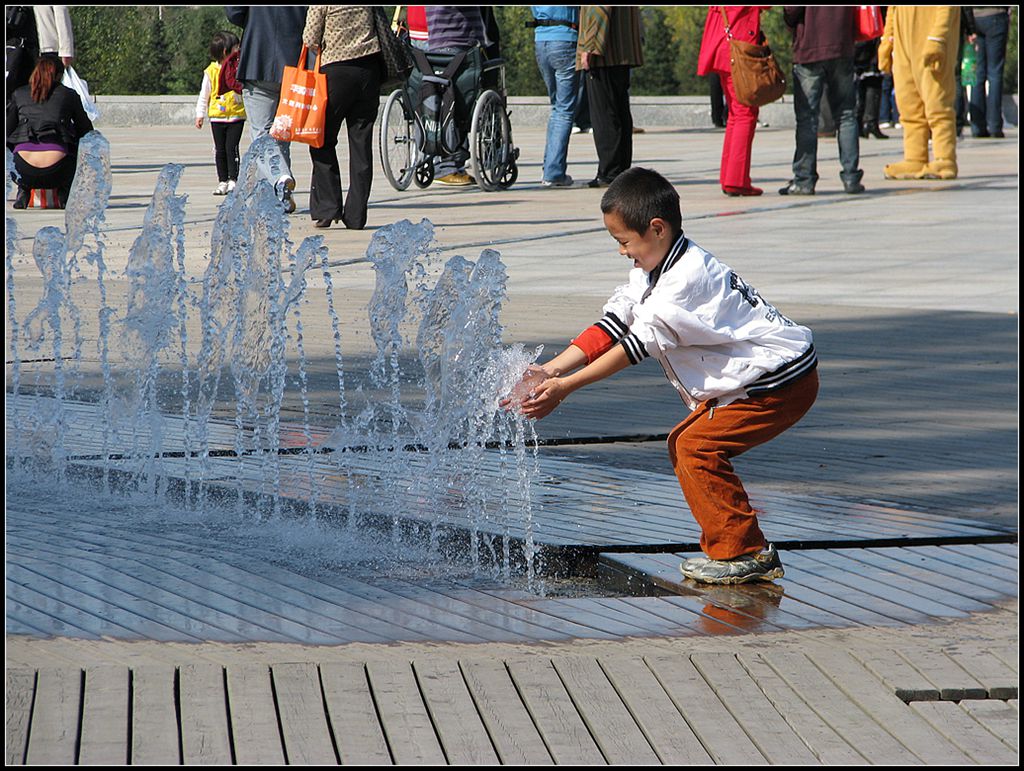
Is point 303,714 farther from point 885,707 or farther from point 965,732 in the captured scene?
point 965,732

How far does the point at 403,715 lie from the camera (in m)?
3.40

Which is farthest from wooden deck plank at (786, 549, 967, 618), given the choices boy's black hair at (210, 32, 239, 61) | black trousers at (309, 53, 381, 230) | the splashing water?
boy's black hair at (210, 32, 239, 61)

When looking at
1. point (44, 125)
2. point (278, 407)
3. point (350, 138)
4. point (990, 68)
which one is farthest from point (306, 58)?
point (990, 68)

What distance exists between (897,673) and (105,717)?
66.8 inches

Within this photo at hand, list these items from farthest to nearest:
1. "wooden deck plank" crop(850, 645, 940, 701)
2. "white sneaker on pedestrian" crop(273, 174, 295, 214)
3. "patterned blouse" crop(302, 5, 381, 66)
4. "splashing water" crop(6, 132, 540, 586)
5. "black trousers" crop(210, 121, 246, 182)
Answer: "black trousers" crop(210, 121, 246, 182)
"white sneaker on pedestrian" crop(273, 174, 295, 214)
"patterned blouse" crop(302, 5, 381, 66)
"splashing water" crop(6, 132, 540, 586)
"wooden deck plank" crop(850, 645, 940, 701)

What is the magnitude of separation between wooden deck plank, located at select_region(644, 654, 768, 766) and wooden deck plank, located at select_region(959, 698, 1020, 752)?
0.52 meters

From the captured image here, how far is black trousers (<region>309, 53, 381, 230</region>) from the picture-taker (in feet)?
38.3

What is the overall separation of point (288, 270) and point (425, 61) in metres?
4.62

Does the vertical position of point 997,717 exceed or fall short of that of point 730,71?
it falls short

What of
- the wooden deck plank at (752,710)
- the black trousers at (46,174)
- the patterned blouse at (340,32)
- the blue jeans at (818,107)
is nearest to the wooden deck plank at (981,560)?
the wooden deck plank at (752,710)

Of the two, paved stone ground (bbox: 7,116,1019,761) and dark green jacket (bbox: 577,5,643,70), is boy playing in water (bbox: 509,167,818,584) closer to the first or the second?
paved stone ground (bbox: 7,116,1019,761)

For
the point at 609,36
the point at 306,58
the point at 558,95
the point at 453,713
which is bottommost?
the point at 453,713

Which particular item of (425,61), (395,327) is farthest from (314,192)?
(395,327)

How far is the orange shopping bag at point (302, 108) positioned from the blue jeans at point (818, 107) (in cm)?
452
